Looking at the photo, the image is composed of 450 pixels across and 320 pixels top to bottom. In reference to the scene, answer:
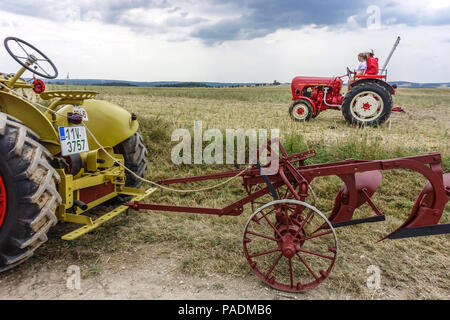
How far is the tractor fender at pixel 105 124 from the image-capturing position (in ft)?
12.0

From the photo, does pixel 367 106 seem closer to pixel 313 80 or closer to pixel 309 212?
pixel 313 80

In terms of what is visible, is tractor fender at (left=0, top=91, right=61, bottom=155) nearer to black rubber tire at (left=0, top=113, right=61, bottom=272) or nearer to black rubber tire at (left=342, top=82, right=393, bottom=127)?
black rubber tire at (left=0, top=113, right=61, bottom=272)

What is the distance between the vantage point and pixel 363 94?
8.32 metres

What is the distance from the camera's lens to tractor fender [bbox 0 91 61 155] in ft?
8.92

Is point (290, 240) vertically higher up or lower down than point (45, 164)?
lower down

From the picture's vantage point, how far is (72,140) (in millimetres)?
2939

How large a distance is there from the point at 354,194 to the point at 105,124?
2.68 metres

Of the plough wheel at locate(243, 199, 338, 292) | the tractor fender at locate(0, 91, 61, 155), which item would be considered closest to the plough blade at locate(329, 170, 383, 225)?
the plough wheel at locate(243, 199, 338, 292)

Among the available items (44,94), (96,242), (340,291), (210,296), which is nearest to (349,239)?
(340,291)

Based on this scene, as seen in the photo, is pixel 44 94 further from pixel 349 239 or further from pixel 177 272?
pixel 349 239

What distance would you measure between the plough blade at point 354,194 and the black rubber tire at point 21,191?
2.43 metres

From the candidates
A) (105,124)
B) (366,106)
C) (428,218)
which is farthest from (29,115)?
(366,106)

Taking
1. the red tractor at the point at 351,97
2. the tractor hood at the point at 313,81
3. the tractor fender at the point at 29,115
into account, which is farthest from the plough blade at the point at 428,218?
the tractor hood at the point at 313,81

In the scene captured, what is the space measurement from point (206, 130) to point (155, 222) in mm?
2858
